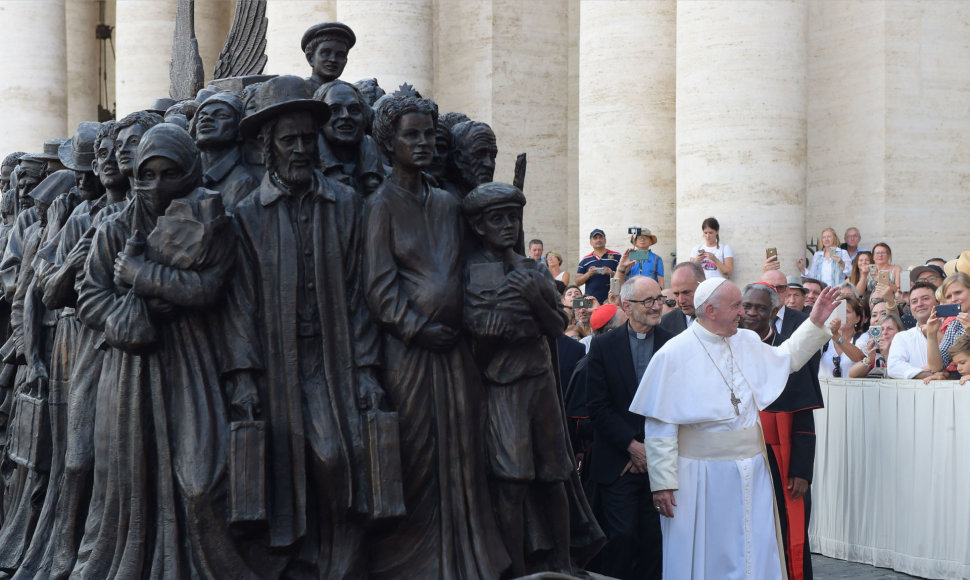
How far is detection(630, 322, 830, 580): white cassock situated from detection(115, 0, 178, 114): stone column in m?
17.1

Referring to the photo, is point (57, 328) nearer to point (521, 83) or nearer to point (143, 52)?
point (521, 83)

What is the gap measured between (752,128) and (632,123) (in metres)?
2.26

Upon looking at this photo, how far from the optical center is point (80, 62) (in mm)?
28641

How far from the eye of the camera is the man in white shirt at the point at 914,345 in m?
8.98

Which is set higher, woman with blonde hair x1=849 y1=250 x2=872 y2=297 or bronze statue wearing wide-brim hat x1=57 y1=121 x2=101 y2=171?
bronze statue wearing wide-brim hat x1=57 y1=121 x2=101 y2=171

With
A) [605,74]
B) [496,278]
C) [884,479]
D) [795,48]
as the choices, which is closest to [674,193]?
[605,74]

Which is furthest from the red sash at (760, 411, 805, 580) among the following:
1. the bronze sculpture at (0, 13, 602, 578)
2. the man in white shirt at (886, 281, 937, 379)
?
the bronze sculpture at (0, 13, 602, 578)

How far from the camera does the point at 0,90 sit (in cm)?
2059

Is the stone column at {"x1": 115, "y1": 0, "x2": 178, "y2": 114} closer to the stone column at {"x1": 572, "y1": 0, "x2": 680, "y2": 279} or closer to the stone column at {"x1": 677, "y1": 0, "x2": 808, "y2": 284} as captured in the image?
the stone column at {"x1": 572, "y1": 0, "x2": 680, "y2": 279}

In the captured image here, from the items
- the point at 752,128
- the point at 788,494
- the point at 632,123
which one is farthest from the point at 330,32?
the point at 632,123

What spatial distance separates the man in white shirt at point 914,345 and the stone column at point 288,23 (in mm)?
9668

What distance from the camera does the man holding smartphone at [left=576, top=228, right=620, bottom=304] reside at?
42.2 ft

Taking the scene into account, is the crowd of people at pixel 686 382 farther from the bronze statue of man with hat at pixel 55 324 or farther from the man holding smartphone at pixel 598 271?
the man holding smartphone at pixel 598 271

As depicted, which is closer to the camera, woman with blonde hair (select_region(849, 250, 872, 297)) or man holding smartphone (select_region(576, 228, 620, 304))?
woman with blonde hair (select_region(849, 250, 872, 297))
